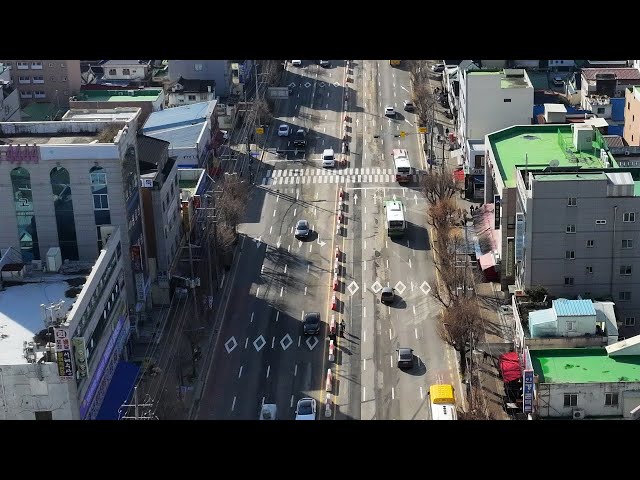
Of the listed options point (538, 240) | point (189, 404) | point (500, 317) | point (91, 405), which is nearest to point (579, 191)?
point (538, 240)

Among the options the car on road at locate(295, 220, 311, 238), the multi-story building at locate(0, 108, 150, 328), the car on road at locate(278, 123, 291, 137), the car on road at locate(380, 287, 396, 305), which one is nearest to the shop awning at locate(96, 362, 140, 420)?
the multi-story building at locate(0, 108, 150, 328)

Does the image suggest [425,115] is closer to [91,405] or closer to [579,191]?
[579,191]

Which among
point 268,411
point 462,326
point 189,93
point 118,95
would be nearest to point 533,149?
point 462,326

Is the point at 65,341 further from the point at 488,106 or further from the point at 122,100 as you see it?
the point at 122,100

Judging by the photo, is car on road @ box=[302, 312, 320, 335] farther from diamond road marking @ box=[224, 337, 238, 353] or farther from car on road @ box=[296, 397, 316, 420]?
car on road @ box=[296, 397, 316, 420]

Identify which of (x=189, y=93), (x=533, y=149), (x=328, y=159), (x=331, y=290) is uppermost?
(x=533, y=149)
